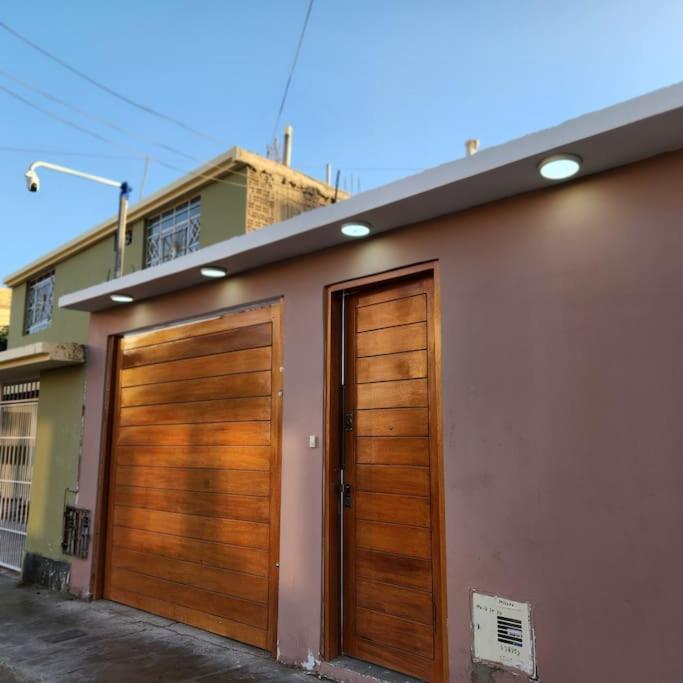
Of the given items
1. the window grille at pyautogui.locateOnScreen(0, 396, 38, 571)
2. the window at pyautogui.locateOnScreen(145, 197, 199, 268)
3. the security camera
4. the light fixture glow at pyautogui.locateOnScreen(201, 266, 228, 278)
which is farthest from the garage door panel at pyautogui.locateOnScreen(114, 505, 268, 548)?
the security camera

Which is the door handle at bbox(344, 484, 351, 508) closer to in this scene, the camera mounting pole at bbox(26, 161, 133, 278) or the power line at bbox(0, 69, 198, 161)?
Answer: the camera mounting pole at bbox(26, 161, 133, 278)

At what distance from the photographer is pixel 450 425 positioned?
3670mm

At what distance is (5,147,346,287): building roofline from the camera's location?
346 inches

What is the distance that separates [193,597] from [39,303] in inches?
342

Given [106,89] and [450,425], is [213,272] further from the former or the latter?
[106,89]

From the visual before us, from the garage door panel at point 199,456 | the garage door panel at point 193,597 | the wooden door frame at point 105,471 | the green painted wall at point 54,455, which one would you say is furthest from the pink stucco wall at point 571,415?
the green painted wall at point 54,455

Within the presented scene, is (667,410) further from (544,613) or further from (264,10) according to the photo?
(264,10)

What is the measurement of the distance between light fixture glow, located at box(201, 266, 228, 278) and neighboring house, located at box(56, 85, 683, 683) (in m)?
0.08

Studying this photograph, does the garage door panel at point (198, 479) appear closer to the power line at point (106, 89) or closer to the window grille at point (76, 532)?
the window grille at point (76, 532)

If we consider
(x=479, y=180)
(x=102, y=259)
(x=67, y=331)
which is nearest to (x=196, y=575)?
(x=479, y=180)

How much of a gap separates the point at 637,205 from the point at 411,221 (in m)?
1.45

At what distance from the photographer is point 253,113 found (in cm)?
905

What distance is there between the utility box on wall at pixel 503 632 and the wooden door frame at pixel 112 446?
1846 millimetres

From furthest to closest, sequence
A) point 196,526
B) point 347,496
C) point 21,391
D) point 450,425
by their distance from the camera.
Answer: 1. point 21,391
2. point 196,526
3. point 347,496
4. point 450,425
